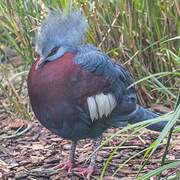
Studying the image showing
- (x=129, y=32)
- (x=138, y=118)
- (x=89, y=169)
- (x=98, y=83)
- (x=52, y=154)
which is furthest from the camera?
(x=129, y=32)

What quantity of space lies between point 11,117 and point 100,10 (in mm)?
950

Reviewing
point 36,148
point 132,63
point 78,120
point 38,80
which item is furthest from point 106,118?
point 132,63

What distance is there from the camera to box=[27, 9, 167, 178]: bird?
3043 millimetres

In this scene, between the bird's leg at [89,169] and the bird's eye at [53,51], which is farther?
the bird's leg at [89,169]

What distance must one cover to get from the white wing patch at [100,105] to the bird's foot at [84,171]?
1.01 feet

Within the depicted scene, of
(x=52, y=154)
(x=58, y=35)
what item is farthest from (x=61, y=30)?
(x=52, y=154)

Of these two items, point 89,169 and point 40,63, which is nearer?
point 40,63

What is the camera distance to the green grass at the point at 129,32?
13.0ft

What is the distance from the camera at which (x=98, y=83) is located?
313 cm

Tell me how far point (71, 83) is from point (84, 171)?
0.53 m

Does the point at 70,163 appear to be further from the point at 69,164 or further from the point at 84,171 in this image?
the point at 84,171

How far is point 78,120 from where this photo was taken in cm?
310

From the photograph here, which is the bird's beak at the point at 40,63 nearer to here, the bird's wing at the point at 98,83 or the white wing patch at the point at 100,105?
the bird's wing at the point at 98,83

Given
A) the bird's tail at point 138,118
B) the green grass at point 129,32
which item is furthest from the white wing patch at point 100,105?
the green grass at point 129,32
